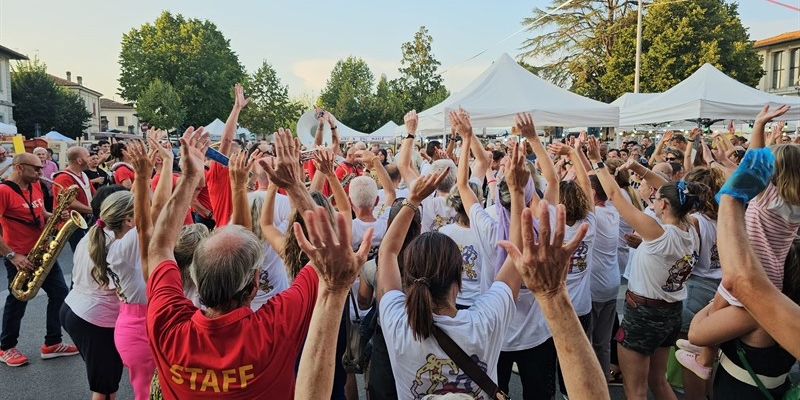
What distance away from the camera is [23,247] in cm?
508

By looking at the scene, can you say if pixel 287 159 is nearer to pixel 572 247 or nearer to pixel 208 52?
pixel 572 247

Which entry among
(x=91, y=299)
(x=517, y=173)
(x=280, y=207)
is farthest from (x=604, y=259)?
(x=91, y=299)

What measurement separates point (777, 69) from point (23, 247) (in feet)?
193

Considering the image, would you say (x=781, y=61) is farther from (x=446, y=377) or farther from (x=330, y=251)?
(x=330, y=251)

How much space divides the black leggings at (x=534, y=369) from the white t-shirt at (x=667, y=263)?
74 cm

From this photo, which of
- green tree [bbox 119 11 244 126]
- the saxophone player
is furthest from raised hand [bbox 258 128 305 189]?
green tree [bbox 119 11 244 126]

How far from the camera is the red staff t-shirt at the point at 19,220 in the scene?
4.99 metres

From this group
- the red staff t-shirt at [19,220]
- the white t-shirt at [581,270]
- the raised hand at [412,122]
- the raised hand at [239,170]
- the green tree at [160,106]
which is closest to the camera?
the raised hand at [239,170]

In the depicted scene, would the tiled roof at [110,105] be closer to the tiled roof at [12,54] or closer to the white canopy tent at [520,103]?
the tiled roof at [12,54]

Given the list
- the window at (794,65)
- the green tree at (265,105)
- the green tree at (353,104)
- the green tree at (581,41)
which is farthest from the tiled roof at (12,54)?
the window at (794,65)

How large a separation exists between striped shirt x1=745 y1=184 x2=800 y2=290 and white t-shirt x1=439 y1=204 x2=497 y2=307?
1.40 metres

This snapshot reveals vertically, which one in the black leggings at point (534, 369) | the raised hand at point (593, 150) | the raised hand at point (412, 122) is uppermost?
the raised hand at point (412, 122)

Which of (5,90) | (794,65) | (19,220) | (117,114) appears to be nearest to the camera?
(19,220)

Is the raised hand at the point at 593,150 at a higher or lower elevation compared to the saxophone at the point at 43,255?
higher
